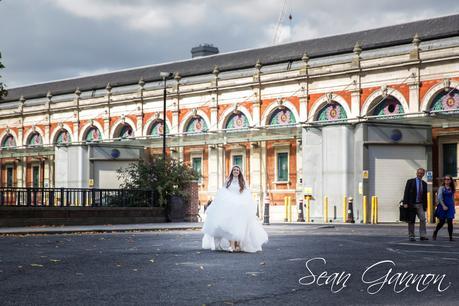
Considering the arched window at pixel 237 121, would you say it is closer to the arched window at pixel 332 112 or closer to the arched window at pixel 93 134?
the arched window at pixel 332 112

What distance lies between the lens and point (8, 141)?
72.1m

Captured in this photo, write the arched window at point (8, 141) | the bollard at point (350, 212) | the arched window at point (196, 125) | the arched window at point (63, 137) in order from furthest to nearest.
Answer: the arched window at point (8, 141) → the arched window at point (63, 137) → the arched window at point (196, 125) → the bollard at point (350, 212)

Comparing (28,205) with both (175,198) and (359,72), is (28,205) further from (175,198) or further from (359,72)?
(359,72)

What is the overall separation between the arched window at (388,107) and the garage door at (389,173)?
7595 mm

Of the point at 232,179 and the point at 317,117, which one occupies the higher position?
the point at 317,117

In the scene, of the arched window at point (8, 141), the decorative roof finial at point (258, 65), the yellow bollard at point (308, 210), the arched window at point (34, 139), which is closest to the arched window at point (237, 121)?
the decorative roof finial at point (258, 65)

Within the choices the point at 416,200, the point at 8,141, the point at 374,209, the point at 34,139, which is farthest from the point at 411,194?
the point at 8,141

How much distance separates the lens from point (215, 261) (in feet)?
46.6

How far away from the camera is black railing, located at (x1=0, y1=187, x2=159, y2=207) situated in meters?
28.9

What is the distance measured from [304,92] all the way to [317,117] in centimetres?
167

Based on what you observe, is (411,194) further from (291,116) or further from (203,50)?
(203,50)

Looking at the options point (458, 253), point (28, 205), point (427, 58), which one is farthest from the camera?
point (427, 58)

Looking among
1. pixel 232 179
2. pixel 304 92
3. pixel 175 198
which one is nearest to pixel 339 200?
pixel 175 198

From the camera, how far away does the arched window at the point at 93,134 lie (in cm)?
6362
